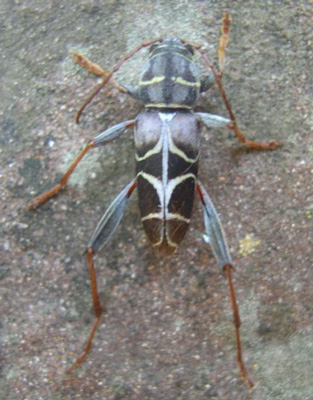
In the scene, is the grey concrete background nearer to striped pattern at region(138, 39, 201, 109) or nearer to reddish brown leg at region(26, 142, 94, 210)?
reddish brown leg at region(26, 142, 94, 210)

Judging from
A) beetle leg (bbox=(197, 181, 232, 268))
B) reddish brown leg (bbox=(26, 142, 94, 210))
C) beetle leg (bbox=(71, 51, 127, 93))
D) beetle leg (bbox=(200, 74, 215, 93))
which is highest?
beetle leg (bbox=(71, 51, 127, 93))

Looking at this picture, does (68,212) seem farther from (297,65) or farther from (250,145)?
(297,65)

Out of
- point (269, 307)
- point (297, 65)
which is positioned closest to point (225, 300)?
point (269, 307)

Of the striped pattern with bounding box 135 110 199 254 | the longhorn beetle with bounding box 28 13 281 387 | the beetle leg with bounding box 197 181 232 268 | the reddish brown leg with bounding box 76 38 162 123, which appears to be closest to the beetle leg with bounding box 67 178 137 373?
the longhorn beetle with bounding box 28 13 281 387

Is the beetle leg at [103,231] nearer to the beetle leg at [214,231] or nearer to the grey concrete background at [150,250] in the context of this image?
the grey concrete background at [150,250]

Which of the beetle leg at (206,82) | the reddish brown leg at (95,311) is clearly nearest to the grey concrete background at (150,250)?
the reddish brown leg at (95,311)

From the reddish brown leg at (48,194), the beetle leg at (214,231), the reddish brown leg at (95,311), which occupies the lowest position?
the reddish brown leg at (95,311)
